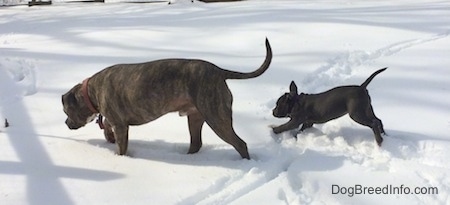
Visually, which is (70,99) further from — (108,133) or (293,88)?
(293,88)

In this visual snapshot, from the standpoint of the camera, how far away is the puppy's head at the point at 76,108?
3.62 meters

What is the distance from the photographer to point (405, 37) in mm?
6418

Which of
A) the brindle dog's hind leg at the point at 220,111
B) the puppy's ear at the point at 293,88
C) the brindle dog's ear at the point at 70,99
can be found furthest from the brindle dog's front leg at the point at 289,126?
the brindle dog's ear at the point at 70,99

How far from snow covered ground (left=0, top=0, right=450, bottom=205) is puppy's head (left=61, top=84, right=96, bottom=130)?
0.65 ft

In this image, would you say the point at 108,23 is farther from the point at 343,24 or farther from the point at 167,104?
the point at 167,104

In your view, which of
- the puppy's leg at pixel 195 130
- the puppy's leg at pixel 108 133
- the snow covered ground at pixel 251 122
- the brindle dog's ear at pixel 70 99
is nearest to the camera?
the snow covered ground at pixel 251 122

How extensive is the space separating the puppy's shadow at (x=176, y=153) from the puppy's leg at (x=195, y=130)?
0.05 metres

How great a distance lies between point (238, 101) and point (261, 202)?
5.92 ft

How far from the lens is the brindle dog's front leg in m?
3.64

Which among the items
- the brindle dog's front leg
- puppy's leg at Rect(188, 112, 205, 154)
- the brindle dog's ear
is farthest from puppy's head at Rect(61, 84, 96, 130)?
the brindle dog's front leg

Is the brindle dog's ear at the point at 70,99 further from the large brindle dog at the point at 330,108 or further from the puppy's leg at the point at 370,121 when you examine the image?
the puppy's leg at the point at 370,121

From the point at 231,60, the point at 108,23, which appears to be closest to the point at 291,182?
the point at 231,60

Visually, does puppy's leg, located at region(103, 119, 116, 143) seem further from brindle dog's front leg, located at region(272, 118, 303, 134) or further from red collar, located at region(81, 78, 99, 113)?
brindle dog's front leg, located at region(272, 118, 303, 134)

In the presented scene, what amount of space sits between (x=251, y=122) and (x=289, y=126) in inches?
17.6
